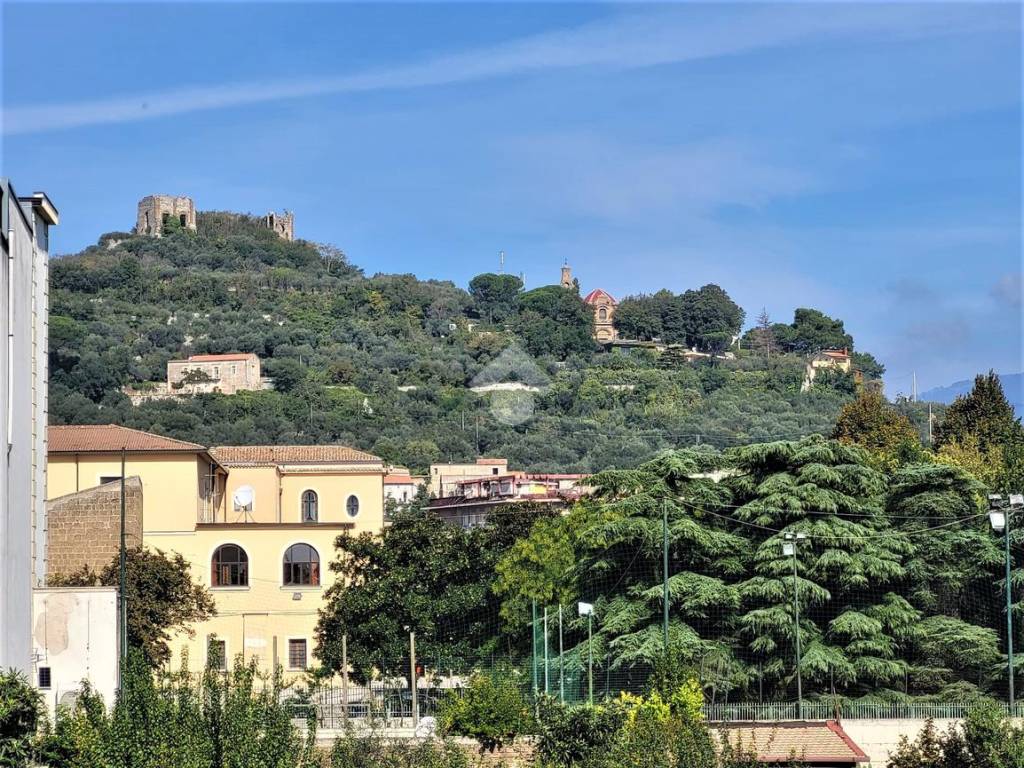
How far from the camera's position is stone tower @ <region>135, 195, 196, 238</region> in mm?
182375

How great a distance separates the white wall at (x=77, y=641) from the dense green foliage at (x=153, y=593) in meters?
8.49

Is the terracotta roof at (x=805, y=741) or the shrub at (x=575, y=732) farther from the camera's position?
the terracotta roof at (x=805, y=741)

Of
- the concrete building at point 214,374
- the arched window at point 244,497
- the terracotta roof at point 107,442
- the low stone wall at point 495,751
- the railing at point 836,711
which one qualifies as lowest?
the low stone wall at point 495,751

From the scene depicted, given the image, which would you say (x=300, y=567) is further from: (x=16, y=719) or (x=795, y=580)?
(x=16, y=719)

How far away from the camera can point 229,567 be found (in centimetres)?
4753

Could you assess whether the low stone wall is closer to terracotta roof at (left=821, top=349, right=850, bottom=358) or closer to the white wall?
the white wall

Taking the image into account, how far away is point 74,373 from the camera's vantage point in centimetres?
12125

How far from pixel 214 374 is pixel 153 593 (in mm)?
91665

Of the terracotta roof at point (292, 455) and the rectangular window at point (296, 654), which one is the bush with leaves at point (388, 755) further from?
the terracotta roof at point (292, 455)

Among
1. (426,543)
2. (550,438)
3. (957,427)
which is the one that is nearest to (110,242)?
(550,438)

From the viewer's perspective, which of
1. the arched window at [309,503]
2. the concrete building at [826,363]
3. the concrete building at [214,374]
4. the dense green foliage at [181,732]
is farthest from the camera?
the concrete building at [826,363]

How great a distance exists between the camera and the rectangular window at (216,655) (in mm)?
25417

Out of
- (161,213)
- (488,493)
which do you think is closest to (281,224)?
(161,213)

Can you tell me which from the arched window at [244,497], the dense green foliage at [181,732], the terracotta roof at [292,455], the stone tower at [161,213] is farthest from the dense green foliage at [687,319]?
the dense green foliage at [181,732]
